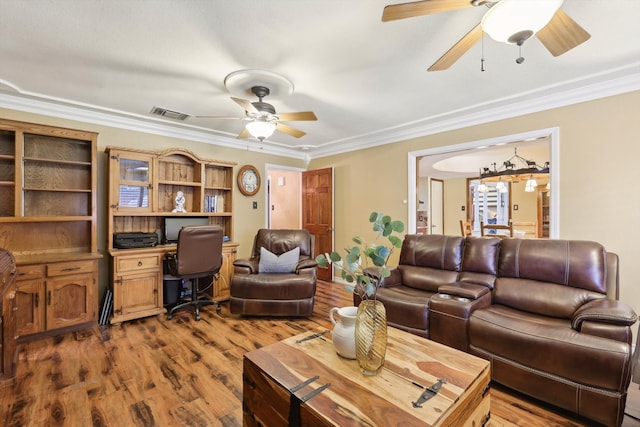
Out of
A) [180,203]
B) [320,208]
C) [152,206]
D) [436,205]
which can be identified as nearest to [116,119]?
[152,206]

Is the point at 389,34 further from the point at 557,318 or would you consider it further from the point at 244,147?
the point at 244,147

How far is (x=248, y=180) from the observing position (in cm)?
487

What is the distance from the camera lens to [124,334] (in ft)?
9.71

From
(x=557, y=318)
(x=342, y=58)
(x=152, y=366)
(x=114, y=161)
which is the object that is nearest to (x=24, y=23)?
(x=114, y=161)

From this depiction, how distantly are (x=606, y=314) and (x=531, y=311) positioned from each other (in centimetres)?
58

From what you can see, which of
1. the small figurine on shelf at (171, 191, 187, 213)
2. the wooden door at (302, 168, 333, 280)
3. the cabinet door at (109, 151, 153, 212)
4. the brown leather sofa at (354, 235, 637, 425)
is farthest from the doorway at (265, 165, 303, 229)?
the brown leather sofa at (354, 235, 637, 425)

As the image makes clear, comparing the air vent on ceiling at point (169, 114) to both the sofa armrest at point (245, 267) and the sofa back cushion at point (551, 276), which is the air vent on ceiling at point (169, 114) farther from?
the sofa back cushion at point (551, 276)

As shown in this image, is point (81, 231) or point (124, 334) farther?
point (81, 231)

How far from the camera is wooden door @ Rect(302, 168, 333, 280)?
5.20 meters

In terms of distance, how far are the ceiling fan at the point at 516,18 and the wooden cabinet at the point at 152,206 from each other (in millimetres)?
3374

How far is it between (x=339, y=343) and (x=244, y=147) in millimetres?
4006

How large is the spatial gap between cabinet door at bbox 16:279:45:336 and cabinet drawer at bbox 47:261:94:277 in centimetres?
12

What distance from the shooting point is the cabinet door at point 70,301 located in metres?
2.87

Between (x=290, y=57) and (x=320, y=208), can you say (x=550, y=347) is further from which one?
(x=320, y=208)
